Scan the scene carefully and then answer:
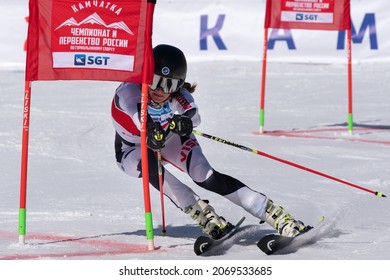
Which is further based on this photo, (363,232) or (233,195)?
(363,232)

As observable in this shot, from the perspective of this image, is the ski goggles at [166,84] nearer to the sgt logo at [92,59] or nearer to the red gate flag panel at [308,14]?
the sgt logo at [92,59]

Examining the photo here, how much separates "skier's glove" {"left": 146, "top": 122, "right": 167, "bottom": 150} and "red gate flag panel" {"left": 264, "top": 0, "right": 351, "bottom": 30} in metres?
6.32

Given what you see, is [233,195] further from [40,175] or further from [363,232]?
[40,175]

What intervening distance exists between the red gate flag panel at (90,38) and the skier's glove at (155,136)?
0.99 ft

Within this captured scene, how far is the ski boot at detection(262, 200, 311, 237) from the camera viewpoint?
617 cm

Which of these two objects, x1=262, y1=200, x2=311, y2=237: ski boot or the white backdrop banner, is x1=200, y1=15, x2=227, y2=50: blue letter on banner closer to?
the white backdrop banner

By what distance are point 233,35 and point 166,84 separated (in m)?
A: 11.3

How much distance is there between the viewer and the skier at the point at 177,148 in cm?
625

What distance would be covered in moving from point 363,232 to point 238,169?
313cm

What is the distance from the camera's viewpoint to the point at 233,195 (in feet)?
21.0

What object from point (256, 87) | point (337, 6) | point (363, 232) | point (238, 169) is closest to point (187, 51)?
point (256, 87)

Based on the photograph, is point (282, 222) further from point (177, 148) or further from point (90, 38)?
point (90, 38)

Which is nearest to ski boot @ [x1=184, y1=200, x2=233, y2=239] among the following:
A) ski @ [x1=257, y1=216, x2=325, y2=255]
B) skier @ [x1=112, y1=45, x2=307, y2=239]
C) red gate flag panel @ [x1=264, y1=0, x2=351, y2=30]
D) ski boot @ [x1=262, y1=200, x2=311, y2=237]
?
skier @ [x1=112, y1=45, x2=307, y2=239]

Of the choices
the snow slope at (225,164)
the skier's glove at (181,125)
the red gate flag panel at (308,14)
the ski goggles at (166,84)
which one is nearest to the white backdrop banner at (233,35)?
the snow slope at (225,164)
